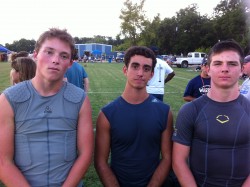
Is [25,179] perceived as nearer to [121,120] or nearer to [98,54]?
[121,120]

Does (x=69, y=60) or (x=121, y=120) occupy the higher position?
(x=69, y=60)

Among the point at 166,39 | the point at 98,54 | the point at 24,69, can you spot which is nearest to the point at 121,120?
the point at 24,69

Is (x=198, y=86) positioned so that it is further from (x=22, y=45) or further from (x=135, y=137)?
(x=22, y=45)

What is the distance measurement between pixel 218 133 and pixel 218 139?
0.14ft

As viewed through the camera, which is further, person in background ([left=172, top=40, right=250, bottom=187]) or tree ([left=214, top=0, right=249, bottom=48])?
tree ([left=214, top=0, right=249, bottom=48])

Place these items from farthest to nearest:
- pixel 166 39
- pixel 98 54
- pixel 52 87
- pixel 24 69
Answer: pixel 98 54 < pixel 166 39 < pixel 24 69 < pixel 52 87

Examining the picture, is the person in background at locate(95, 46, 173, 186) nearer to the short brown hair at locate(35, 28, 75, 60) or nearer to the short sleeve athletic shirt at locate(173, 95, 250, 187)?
the short sleeve athletic shirt at locate(173, 95, 250, 187)

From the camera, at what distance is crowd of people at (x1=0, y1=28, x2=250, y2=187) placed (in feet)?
6.94

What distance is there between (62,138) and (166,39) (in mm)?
49501

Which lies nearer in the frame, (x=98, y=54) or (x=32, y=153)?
(x=32, y=153)

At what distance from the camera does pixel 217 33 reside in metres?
42.0

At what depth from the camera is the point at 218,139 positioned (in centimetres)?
219

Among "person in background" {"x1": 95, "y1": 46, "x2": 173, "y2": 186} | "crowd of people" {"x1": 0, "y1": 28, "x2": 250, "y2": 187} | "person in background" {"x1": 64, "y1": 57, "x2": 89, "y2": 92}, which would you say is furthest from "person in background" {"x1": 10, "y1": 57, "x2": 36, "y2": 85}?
"person in background" {"x1": 95, "y1": 46, "x2": 173, "y2": 186}

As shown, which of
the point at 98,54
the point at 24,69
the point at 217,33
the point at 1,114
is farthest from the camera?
the point at 98,54
